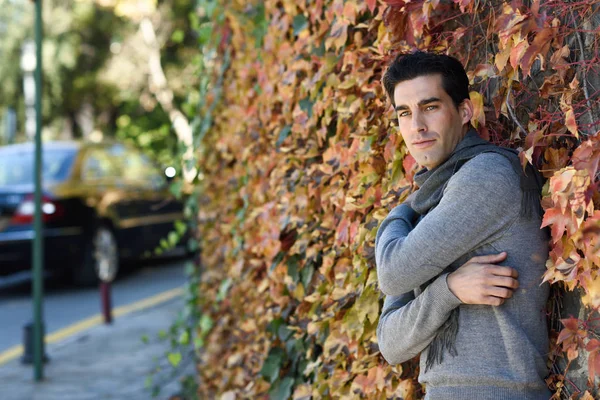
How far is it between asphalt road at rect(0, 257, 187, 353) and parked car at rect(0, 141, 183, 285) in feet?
0.99

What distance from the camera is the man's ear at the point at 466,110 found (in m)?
2.07

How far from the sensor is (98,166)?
10578 millimetres

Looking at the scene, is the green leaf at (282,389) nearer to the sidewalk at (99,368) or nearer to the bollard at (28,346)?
the sidewalk at (99,368)

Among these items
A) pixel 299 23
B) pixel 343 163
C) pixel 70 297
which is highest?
pixel 299 23

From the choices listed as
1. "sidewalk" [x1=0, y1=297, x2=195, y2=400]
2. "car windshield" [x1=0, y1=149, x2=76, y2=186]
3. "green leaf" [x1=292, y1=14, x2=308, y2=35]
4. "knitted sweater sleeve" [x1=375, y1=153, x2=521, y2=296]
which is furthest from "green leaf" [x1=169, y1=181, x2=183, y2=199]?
"car windshield" [x1=0, y1=149, x2=76, y2=186]

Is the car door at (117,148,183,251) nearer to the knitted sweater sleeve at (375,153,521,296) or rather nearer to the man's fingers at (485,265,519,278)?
the knitted sweater sleeve at (375,153,521,296)

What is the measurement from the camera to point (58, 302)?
382 inches

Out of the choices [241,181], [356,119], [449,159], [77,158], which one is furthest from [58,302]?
[449,159]

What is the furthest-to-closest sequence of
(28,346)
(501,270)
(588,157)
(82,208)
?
(82,208) → (28,346) → (501,270) → (588,157)

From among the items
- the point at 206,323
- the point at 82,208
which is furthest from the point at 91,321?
the point at 206,323

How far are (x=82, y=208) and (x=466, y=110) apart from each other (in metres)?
8.36

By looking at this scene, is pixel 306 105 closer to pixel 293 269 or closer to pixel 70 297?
pixel 293 269

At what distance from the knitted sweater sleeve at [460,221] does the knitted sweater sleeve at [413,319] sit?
0.14 ft

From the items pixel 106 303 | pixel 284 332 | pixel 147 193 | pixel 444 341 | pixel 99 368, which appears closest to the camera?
pixel 444 341
